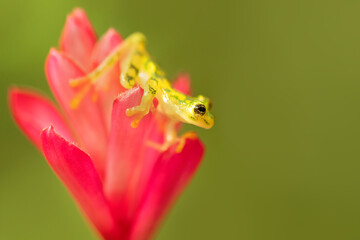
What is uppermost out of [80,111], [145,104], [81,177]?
[145,104]

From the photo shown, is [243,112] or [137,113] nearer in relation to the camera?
[137,113]

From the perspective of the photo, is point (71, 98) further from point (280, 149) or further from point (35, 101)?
point (280, 149)

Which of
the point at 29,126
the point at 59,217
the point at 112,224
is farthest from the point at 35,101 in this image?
the point at 59,217

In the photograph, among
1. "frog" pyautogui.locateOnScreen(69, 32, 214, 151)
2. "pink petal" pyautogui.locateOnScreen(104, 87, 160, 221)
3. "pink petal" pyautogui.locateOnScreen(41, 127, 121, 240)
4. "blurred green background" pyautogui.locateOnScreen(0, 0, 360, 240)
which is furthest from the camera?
"blurred green background" pyautogui.locateOnScreen(0, 0, 360, 240)

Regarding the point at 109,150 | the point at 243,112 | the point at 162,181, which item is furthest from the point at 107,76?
the point at 243,112

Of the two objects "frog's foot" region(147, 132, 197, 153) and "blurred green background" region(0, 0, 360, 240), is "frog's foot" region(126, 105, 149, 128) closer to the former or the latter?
"frog's foot" region(147, 132, 197, 153)

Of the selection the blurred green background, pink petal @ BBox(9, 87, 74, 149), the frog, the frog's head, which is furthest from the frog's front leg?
the blurred green background

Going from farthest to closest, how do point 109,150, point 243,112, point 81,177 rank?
point 243,112
point 109,150
point 81,177

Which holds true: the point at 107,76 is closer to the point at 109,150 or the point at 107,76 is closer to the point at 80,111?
the point at 80,111
